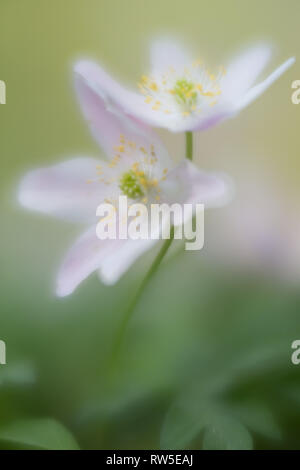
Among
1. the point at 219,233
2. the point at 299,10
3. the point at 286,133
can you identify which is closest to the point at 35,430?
A: the point at 219,233

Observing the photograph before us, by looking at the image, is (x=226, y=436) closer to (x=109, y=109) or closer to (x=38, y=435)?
(x=38, y=435)

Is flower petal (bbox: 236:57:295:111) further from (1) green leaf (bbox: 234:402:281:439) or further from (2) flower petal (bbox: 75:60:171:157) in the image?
(1) green leaf (bbox: 234:402:281:439)

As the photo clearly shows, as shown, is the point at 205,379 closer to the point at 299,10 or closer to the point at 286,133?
the point at 286,133

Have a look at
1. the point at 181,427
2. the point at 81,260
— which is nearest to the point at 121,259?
the point at 81,260

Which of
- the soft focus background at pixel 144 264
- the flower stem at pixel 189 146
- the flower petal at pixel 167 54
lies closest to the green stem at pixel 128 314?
the soft focus background at pixel 144 264

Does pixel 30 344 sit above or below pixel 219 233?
below

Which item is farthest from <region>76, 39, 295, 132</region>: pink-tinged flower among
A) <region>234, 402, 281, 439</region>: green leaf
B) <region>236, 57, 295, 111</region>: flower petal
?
<region>234, 402, 281, 439</region>: green leaf
